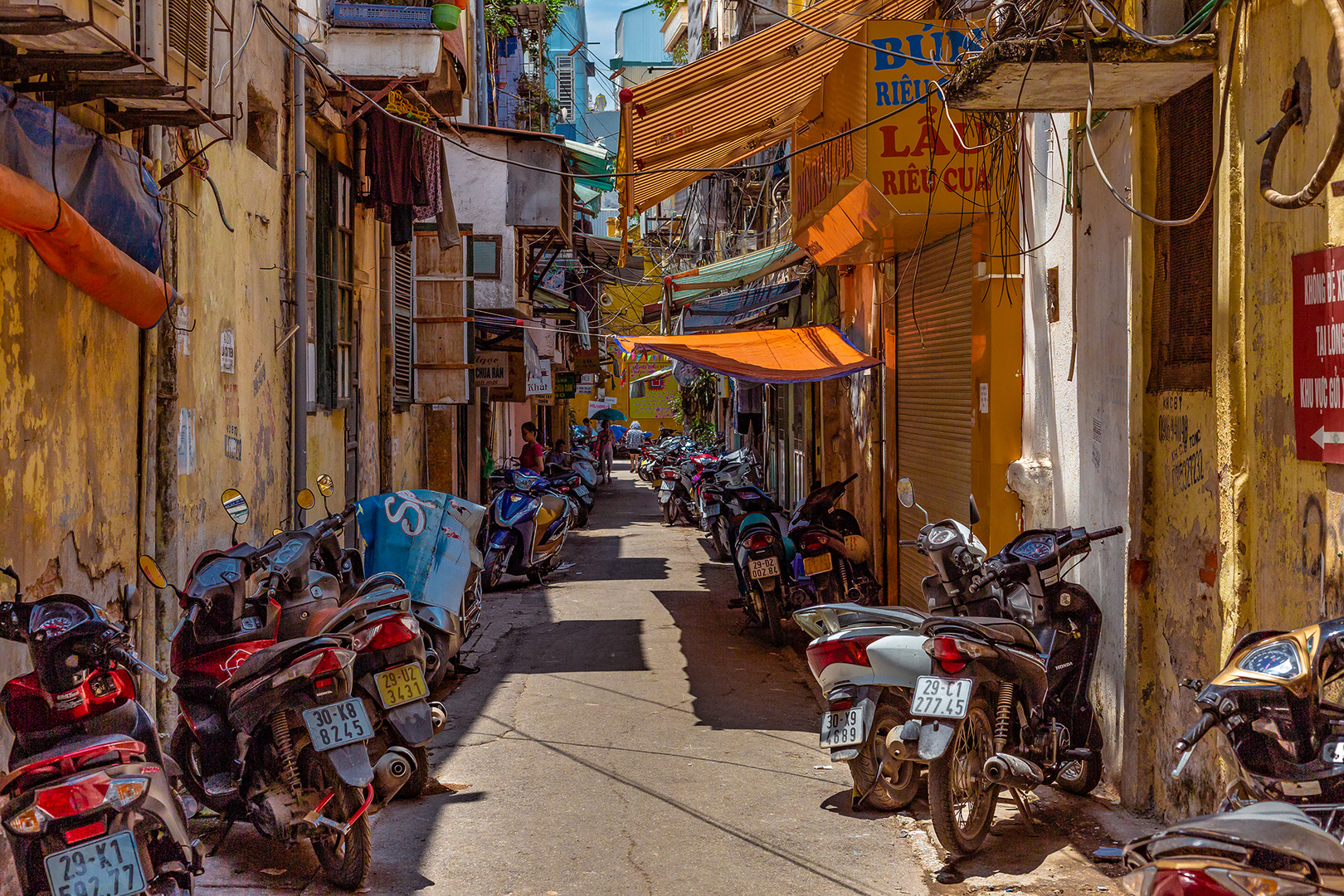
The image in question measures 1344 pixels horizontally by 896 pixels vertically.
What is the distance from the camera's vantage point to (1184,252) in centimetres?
532

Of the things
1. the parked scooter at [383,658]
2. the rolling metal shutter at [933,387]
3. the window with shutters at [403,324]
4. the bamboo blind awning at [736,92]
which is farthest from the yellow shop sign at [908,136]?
the window with shutters at [403,324]

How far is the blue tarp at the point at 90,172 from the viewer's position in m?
4.75

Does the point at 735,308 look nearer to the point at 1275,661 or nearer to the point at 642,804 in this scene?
the point at 642,804

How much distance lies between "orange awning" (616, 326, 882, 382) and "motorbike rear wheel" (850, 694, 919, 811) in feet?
18.1

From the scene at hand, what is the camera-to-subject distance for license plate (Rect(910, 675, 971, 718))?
4.83m

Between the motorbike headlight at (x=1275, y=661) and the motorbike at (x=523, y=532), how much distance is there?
11019mm

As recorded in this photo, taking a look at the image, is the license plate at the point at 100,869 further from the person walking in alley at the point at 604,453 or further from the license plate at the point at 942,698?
the person walking in alley at the point at 604,453

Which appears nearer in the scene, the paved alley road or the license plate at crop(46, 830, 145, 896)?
the license plate at crop(46, 830, 145, 896)

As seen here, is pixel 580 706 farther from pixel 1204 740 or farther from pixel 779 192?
pixel 779 192

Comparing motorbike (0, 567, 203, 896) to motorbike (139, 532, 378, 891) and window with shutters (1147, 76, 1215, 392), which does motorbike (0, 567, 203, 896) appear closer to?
motorbike (139, 532, 378, 891)

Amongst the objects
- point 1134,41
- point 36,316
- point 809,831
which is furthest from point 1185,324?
point 36,316

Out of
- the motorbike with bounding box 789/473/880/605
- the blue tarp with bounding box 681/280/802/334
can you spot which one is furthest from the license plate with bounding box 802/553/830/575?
the blue tarp with bounding box 681/280/802/334

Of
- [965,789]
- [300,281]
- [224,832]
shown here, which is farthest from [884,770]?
[300,281]

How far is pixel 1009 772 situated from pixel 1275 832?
2693mm
